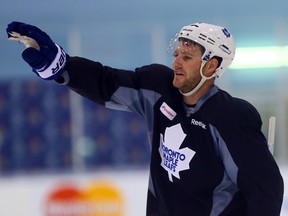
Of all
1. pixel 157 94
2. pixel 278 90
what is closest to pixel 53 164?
pixel 278 90

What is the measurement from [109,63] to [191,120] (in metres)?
2.10

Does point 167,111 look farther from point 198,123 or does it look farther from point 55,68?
point 55,68

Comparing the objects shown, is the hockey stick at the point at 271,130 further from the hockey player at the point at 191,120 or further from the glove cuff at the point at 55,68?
the glove cuff at the point at 55,68

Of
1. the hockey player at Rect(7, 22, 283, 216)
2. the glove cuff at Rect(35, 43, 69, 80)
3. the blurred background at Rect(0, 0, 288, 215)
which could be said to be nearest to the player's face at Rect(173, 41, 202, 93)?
the hockey player at Rect(7, 22, 283, 216)

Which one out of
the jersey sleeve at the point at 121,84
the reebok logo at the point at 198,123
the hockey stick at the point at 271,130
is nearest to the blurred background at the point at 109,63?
the hockey stick at the point at 271,130

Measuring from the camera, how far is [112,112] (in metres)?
3.93

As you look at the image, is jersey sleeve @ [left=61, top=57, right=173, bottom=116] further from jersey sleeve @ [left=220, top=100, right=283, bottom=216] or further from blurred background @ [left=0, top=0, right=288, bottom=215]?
blurred background @ [left=0, top=0, right=288, bottom=215]

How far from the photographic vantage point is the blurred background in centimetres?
383

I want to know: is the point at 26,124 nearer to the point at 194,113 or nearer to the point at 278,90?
the point at 278,90

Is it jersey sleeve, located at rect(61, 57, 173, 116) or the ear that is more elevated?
the ear

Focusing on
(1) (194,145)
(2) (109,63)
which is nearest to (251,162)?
(1) (194,145)

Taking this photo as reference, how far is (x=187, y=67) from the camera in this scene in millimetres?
1943

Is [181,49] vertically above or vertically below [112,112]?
above

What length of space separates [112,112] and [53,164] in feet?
1.45
